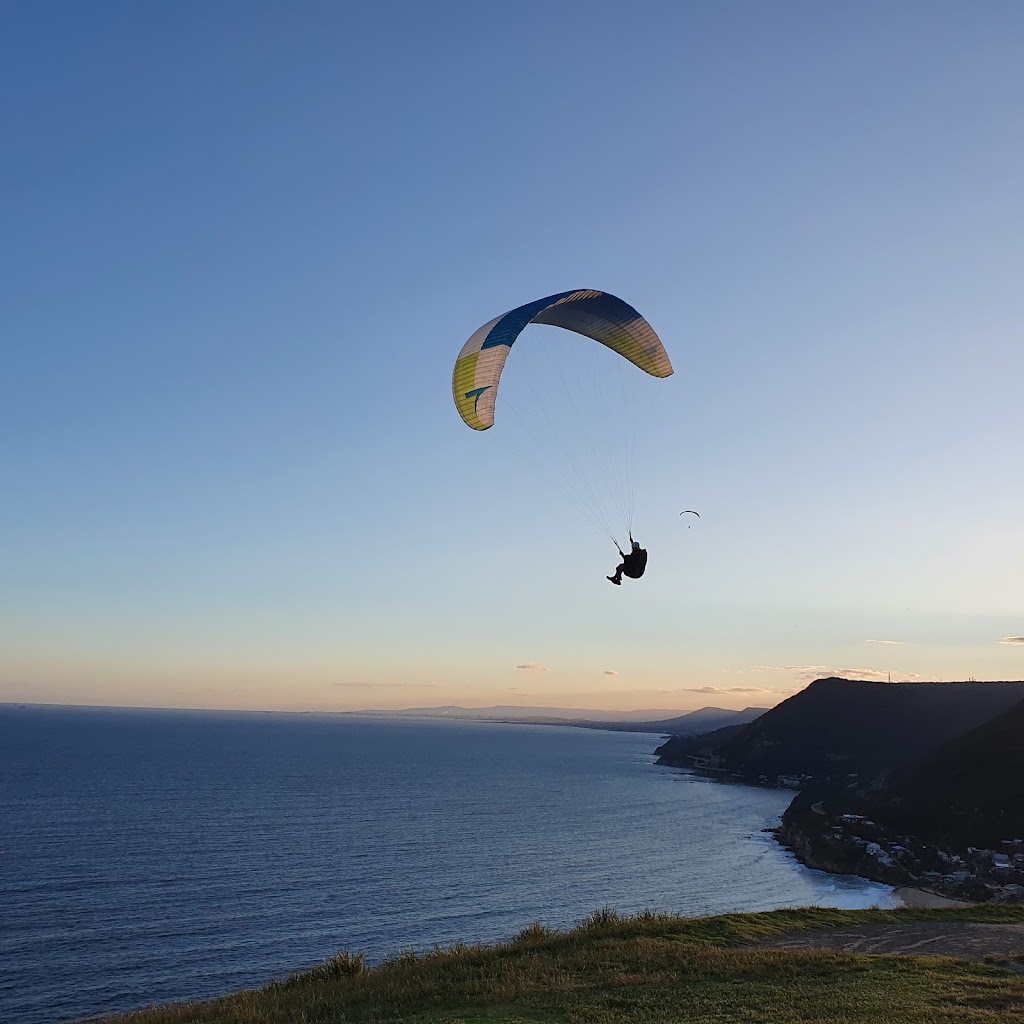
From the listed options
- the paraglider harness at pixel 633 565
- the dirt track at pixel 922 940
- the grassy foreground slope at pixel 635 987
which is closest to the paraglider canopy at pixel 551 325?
the paraglider harness at pixel 633 565

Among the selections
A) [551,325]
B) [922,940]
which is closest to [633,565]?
[551,325]

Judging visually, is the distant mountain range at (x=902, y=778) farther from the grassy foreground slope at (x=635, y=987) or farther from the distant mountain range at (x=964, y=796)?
the grassy foreground slope at (x=635, y=987)

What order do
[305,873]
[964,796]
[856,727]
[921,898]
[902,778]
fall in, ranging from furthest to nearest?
[856,727]
[902,778]
[964,796]
[305,873]
[921,898]

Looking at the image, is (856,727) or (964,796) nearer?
(964,796)

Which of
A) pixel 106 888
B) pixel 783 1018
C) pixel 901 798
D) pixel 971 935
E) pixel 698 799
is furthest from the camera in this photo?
pixel 698 799

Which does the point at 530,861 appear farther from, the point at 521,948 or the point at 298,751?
the point at 298,751

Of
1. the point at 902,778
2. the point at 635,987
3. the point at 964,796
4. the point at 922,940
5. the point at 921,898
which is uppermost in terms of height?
the point at 635,987

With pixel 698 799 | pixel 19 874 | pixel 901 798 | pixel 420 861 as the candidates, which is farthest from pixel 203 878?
pixel 698 799

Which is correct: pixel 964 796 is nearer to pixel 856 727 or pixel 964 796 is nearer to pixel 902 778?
pixel 902 778
